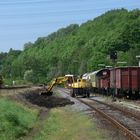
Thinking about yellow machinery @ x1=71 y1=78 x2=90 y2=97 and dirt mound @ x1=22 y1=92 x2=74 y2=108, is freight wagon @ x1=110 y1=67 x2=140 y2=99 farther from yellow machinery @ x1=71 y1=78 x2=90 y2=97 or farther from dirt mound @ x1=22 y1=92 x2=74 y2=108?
yellow machinery @ x1=71 y1=78 x2=90 y2=97

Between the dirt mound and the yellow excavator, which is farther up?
the yellow excavator

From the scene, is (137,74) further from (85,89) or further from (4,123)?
(4,123)

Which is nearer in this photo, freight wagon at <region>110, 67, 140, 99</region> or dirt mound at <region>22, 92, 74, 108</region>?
dirt mound at <region>22, 92, 74, 108</region>

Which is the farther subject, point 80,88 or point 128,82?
point 80,88

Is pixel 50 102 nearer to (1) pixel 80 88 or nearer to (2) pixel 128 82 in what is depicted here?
(2) pixel 128 82

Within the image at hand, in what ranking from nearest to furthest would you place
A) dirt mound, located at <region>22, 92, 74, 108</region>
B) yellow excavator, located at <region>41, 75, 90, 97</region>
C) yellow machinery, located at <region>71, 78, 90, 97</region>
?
1. dirt mound, located at <region>22, 92, 74, 108</region>
2. yellow machinery, located at <region>71, 78, 90, 97</region>
3. yellow excavator, located at <region>41, 75, 90, 97</region>

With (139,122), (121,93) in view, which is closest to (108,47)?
(121,93)

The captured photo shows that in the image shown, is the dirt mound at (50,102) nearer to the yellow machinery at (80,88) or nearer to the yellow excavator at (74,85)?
the yellow machinery at (80,88)

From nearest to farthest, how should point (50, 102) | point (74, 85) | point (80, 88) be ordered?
point (50, 102)
point (74, 85)
point (80, 88)

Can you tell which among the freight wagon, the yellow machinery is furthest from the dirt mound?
the yellow machinery

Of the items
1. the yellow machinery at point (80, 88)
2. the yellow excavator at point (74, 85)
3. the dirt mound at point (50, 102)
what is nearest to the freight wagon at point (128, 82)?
the dirt mound at point (50, 102)

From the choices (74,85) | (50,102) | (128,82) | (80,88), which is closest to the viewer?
(50,102)

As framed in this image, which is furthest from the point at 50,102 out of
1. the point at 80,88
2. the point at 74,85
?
the point at 80,88

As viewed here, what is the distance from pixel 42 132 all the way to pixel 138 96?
3238cm
